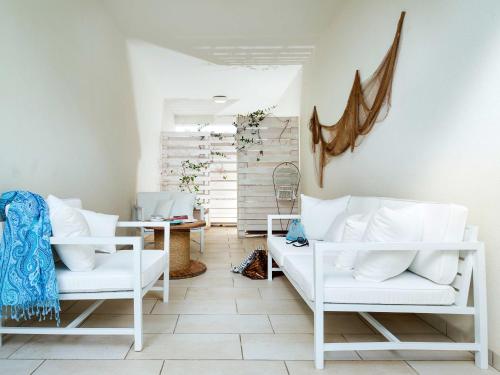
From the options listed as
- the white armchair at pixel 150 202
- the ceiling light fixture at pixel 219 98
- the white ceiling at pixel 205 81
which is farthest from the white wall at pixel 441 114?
the ceiling light fixture at pixel 219 98

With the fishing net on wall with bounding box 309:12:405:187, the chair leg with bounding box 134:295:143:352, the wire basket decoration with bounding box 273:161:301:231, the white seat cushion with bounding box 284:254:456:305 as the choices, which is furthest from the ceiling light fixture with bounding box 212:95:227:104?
the white seat cushion with bounding box 284:254:456:305

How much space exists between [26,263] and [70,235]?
23cm

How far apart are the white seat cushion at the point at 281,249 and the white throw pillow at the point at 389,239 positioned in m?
0.82

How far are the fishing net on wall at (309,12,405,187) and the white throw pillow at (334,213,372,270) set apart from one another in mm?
957

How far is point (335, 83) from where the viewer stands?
388cm

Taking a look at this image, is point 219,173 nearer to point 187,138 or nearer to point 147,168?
point 187,138

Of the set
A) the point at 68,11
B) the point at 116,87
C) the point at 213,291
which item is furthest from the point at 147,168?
the point at 213,291

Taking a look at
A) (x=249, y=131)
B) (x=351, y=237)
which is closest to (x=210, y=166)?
(x=249, y=131)

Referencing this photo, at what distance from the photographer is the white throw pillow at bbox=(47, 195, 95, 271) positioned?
6.04 ft

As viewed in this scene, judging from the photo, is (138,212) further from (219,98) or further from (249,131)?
(219,98)

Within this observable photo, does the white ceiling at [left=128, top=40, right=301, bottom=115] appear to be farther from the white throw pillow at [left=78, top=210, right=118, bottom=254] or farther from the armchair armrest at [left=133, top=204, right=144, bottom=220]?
the white throw pillow at [left=78, top=210, right=118, bottom=254]

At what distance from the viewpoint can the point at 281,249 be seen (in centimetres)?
270

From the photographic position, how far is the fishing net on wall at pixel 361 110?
2551 millimetres

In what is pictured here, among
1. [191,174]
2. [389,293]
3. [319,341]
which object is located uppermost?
[191,174]
